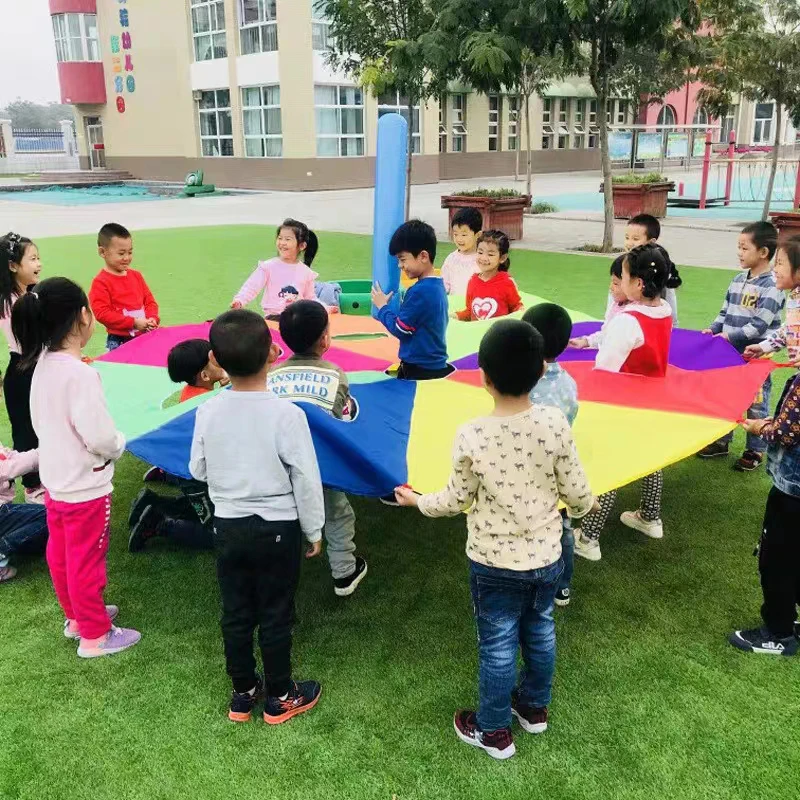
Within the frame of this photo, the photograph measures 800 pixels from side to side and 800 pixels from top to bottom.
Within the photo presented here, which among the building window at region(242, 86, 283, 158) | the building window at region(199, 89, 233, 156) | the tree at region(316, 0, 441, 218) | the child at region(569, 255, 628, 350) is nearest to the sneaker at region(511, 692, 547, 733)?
the child at region(569, 255, 628, 350)

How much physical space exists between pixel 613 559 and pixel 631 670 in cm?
80

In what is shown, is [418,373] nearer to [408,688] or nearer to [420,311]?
[420,311]

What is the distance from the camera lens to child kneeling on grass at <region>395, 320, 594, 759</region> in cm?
199

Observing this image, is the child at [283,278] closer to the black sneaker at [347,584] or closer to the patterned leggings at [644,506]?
the black sneaker at [347,584]

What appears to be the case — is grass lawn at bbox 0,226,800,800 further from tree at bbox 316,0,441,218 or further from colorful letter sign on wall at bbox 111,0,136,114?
colorful letter sign on wall at bbox 111,0,136,114

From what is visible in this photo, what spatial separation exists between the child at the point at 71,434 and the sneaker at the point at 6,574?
0.71 meters

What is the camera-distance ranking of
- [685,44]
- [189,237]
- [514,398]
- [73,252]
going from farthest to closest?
[189,237] → [73,252] → [685,44] → [514,398]

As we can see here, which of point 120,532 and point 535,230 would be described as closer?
point 120,532

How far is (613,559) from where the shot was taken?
3381mm

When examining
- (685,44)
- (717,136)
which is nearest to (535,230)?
(685,44)

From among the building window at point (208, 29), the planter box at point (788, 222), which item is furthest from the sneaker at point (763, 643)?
the building window at point (208, 29)

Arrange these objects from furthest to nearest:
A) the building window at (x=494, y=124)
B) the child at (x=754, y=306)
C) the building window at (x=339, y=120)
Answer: the building window at (x=494, y=124), the building window at (x=339, y=120), the child at (x=754, y=306)

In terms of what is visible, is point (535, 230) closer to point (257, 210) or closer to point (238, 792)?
point (257, 210)

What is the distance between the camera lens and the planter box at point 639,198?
15.1m
